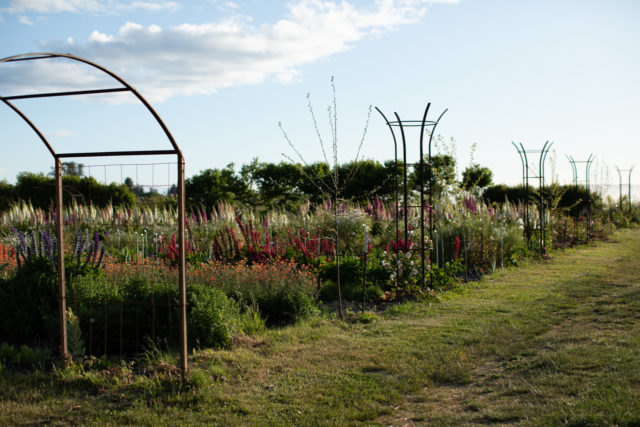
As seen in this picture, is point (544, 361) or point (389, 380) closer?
point (389, 380)

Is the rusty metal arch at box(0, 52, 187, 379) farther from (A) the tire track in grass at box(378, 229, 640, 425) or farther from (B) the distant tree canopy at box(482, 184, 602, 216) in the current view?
(B) the distant tree canopy at box(482, 184, 602, 216)

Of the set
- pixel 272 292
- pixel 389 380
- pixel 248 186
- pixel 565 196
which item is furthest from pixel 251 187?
pixel 389 380

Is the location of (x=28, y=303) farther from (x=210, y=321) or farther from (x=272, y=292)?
(x=272, y=292)

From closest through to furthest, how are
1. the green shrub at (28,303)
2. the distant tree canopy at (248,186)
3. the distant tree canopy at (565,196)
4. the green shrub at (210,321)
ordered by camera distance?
the green shrub at (210,321) → the green shrub at (28,303) → the distant tree canopy at (248,186) → the distant tree canopy at (565,196)

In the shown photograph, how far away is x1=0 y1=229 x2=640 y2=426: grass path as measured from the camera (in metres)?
3.47

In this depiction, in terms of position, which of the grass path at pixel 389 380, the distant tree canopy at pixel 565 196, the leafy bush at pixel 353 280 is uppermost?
the distant tree canopy at pixel 565 196

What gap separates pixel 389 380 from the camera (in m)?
4.10

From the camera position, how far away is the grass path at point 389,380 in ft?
11.4

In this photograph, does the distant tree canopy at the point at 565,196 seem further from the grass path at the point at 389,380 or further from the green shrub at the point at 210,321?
the green shrub at the point at 210,321

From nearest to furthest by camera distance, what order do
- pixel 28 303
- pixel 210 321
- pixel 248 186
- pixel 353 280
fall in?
pixel 210 321
pixel 28 303
pixel 353 280
pixel 248 186

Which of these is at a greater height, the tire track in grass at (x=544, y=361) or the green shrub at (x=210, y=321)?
the green shrub at (x=210, y=321)

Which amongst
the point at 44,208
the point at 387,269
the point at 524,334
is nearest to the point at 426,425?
the point at 524,334

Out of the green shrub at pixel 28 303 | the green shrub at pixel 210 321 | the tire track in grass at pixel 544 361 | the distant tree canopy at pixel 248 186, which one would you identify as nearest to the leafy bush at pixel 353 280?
the tire track in grass at pixel 544 361

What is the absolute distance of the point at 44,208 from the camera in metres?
17.2
